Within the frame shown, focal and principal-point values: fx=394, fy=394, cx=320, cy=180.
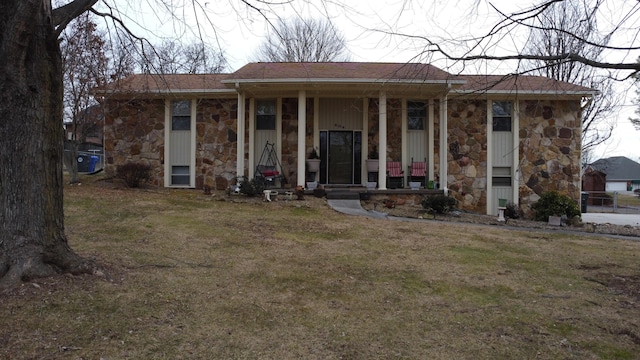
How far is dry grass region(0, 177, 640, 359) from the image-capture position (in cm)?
276

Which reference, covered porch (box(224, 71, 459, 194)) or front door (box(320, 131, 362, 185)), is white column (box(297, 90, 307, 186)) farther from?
front door (box(320, 131, 362, 185))

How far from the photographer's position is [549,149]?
1255 cm

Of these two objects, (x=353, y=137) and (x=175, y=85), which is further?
(x=353, y=137)

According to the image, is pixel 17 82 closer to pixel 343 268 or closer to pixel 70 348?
pixel 70 348

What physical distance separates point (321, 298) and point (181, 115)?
10569mm

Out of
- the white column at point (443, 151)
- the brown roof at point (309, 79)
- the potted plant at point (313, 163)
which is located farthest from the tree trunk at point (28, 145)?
the white column at point (443, 151)

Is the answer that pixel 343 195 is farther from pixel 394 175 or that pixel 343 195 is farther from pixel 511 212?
pixel 511 212

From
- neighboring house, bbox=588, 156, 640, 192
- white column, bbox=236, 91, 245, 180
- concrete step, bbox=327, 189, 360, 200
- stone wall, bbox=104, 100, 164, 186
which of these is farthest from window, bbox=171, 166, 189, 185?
neighboring house, bbox=588, 156, 640, 192

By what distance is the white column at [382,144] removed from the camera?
1077 cm

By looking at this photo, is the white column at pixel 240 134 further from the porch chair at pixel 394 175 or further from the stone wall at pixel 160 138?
the porch chair at pixel 394 175

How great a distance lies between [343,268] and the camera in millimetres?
4711

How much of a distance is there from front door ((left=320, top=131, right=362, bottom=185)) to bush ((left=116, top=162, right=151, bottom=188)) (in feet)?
17.5

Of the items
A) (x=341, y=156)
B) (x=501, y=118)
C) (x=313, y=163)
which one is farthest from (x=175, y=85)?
(x=501, y=118)

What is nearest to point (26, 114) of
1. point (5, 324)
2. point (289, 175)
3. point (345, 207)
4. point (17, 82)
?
point (17, 82)
